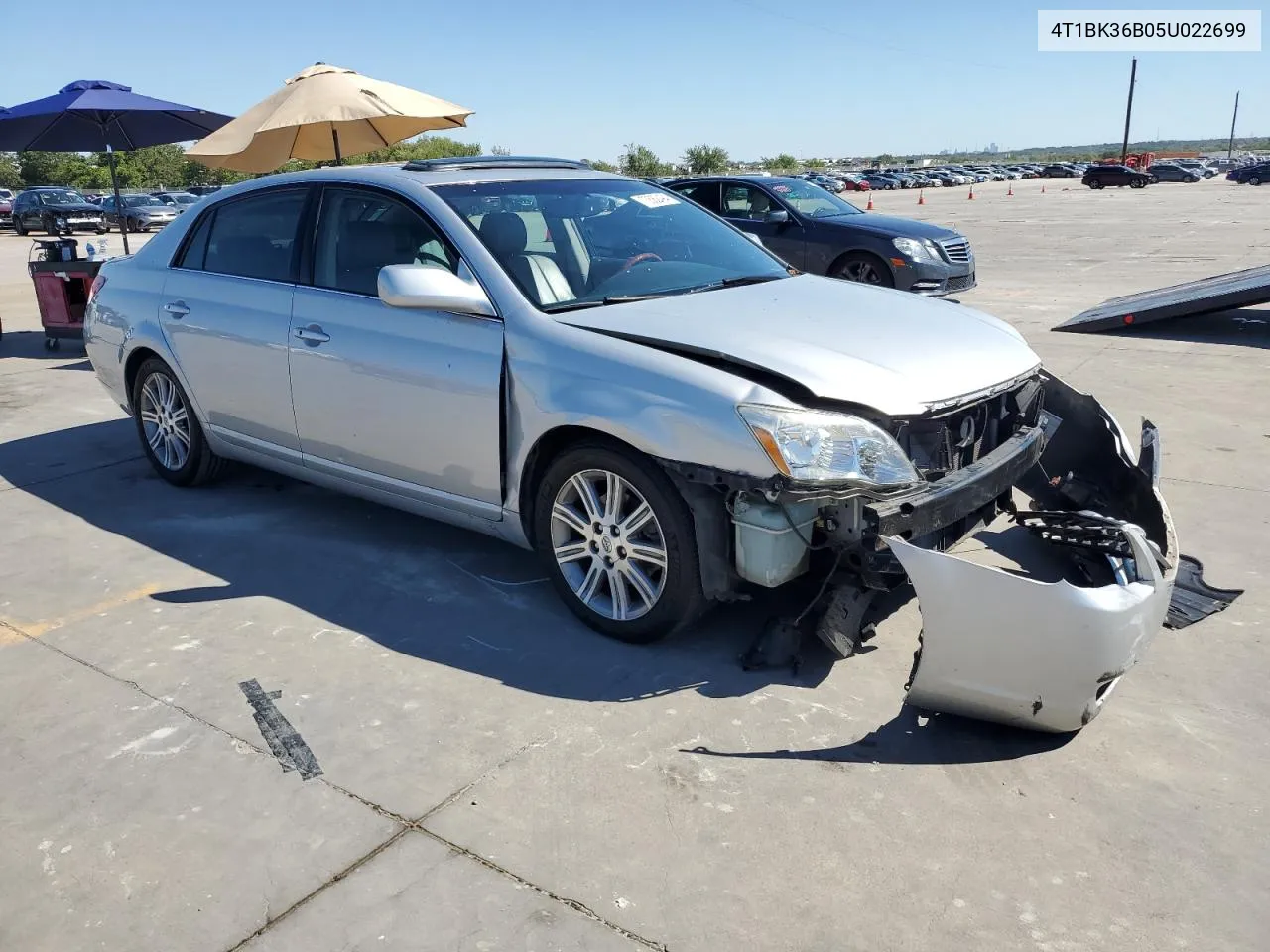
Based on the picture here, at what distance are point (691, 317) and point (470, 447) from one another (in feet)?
3.34

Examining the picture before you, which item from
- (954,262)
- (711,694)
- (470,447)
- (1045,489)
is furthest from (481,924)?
(954,262)

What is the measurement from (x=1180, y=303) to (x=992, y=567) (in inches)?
293

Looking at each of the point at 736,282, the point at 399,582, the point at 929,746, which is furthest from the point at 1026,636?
the point at 399,582

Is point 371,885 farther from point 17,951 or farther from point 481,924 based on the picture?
point 17,951

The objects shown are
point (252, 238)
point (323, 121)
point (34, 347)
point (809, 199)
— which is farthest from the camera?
point (809, 199)

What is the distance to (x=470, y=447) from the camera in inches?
161

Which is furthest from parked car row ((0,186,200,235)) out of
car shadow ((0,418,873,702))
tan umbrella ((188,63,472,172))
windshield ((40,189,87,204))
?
car shadow ((0,418,873,702))

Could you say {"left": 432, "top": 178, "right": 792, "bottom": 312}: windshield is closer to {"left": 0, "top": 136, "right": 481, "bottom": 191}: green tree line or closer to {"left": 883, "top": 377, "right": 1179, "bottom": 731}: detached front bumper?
{"left": 883, "top": 377, "right": 1179, "bottom": 731}: detached front bumper

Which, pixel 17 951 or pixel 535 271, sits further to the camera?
pixel 535 271

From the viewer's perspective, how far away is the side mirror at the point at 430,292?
388cm

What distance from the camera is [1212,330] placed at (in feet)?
33.6

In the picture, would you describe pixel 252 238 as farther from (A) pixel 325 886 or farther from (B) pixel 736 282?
(A) pixel 325 886

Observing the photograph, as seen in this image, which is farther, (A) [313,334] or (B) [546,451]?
(A) [313,334]

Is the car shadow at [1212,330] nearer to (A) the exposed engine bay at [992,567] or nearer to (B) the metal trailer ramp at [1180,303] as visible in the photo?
(B) the metal trailer ramp at [1180,303]
